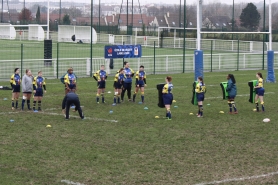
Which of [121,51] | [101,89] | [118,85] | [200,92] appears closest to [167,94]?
[200,92]

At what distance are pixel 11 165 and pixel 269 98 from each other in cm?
1537

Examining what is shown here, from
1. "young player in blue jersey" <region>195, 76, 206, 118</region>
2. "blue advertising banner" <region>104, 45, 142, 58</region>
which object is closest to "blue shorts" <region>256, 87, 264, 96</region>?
"young player in blue jersey" <region>195, 76, 206, 118</region>

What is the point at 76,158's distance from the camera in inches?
562

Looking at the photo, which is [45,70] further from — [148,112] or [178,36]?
[178,36]

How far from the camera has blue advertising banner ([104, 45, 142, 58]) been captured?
33719 millimetres

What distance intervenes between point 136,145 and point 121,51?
1863 centimetres

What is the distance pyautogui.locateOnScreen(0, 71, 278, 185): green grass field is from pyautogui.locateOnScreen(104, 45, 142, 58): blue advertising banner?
9381mm

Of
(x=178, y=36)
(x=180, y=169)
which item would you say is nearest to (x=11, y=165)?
(x=180, y=169)

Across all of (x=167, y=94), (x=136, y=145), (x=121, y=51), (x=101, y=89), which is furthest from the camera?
(x=121, y=51)

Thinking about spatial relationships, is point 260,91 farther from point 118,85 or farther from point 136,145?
point 136,145

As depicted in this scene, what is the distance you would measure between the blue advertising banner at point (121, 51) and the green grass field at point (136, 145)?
30.8 ft

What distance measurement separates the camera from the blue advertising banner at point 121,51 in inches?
1328

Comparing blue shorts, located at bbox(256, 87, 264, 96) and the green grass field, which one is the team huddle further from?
the green grass field

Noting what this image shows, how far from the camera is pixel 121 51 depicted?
34.2 meters
